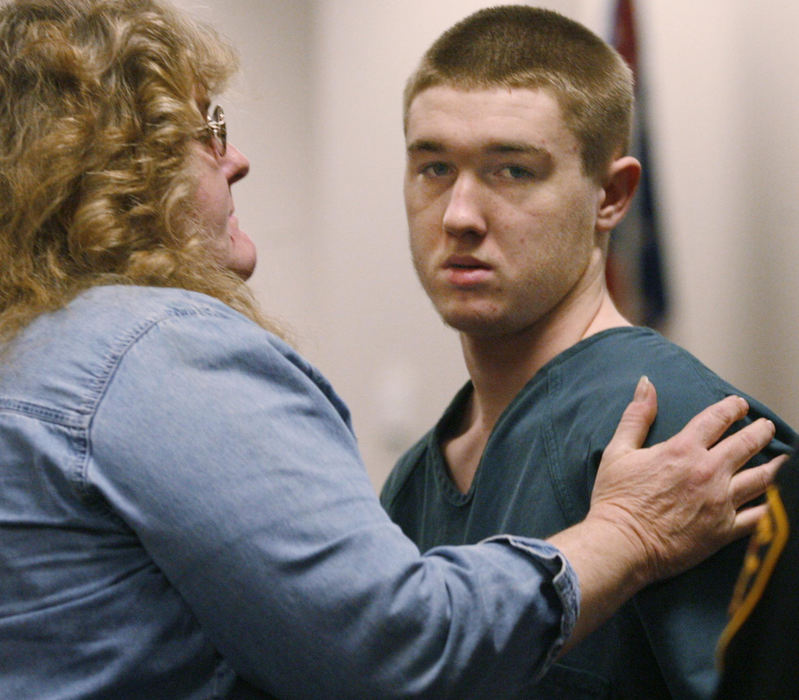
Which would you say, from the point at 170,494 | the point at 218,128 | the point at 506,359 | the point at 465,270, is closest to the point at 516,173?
the point at 465,270

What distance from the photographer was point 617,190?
1261mm

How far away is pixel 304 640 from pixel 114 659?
0.54ft

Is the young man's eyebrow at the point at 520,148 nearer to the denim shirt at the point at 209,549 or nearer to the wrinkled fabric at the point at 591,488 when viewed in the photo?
the wrinkled fabric at the point at 591,488

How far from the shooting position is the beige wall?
1483 mm

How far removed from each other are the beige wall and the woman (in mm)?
232

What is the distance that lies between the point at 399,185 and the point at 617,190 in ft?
4.31

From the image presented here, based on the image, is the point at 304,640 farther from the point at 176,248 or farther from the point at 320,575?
the point at 176,248

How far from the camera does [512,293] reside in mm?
1208

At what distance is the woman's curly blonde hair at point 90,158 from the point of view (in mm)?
877

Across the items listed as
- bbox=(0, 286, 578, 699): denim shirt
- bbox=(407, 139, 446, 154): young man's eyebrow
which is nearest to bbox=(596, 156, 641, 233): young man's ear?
A: bbox=(407, 139, 446, 154): young man's eyebrow

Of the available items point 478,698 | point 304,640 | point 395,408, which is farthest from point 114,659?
point 395,408

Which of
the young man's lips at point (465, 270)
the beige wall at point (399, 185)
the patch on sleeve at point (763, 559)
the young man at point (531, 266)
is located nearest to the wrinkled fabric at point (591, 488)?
the young man at point (531, 266)

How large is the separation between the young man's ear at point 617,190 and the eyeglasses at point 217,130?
1.63ft

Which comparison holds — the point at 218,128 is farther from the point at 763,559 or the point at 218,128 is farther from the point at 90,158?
the point at 763,559
